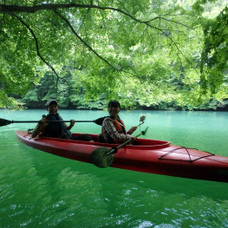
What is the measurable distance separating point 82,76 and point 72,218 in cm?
409

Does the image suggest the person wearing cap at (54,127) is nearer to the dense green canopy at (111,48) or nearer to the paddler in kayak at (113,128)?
the dense green canopy at (111,48)

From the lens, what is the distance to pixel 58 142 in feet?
14.5

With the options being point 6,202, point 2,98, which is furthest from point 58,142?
point 2,98

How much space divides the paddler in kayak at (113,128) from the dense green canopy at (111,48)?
1208 millimetres

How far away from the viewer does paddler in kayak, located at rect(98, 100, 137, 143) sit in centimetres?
350

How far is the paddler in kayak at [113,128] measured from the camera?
3502 millimetres

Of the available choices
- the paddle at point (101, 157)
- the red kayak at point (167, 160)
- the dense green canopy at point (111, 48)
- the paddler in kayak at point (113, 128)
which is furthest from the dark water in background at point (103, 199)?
the dense green canopy at point (111, 48)

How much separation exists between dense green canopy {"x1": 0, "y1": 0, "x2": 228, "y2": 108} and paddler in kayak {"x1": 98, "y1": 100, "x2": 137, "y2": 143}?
121 cm

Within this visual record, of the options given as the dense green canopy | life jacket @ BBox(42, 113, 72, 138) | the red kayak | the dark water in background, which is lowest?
the dark water in background

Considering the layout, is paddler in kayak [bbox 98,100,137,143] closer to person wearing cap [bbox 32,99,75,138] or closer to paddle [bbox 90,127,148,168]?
paddle [bbox 90,127,148,168]

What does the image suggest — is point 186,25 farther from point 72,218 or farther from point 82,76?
point 72,218

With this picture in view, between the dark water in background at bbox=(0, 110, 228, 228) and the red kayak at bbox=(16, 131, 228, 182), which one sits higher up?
the red kayak at bbox=(16, 131, 228, 182)

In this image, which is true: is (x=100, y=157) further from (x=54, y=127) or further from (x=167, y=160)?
(x=54, y=127)

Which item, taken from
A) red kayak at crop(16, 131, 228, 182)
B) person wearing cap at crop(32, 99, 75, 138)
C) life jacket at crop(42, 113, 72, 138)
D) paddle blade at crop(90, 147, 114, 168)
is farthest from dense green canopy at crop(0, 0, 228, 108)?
paddle blade at crop(90, 147, 114, 168)
